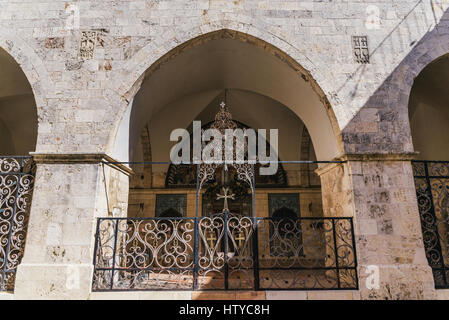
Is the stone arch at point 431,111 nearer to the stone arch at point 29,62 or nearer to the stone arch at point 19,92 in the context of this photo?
the stone arch at point 29,62

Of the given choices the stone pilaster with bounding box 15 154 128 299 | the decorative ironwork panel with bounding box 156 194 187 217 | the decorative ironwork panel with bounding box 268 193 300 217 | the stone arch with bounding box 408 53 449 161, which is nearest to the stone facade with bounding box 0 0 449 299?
the stone pilaster with bounding box 15 154 128 299

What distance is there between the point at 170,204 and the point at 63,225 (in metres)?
5.02

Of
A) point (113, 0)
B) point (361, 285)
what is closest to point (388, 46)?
point (361, 285)

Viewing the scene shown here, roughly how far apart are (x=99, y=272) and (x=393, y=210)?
15.0 feet

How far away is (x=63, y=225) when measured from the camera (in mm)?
4484

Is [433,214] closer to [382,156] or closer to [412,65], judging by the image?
[382,156]

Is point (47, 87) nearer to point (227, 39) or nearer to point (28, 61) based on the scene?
point (28, 61)

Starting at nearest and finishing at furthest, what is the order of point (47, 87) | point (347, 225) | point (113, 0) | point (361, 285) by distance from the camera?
point (361, 285)
point (347, 225)
point (47, 87)
point (113, 0)

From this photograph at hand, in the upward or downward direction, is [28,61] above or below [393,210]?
above

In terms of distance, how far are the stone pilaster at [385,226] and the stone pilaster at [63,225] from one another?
12.9 ft

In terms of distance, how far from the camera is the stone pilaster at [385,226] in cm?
430

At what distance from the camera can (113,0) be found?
17.9ft

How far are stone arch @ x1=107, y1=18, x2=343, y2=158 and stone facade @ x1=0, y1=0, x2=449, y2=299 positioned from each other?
2 centimetres

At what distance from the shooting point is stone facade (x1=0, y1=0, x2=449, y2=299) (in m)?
4.41
